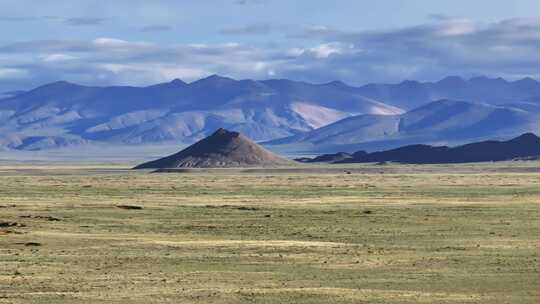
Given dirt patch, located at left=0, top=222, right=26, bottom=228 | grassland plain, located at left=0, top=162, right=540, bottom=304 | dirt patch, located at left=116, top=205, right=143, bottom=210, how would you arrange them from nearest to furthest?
grassland plain, located at left=0, top=162, right=540, bottom=304, dirt patch, located at left=0, top=222, right=26, bottom=228, dirt patch, located at left=116, top=205, right=143, bottom=210

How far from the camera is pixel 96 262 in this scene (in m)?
47.0

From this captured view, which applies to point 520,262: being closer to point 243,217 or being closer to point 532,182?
point 243,217

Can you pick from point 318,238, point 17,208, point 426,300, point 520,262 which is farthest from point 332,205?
point 426,300

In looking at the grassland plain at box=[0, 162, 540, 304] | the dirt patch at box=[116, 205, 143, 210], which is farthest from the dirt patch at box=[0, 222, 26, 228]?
the dirt patch at box=[116, 205, 143, 210]

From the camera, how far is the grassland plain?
38500 mm

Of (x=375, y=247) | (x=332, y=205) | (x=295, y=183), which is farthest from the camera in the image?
(x=295, y=183)

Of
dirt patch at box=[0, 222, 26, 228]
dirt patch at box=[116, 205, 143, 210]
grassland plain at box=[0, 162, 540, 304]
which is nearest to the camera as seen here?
grassland plain at box=[0, 162, 540, 304]

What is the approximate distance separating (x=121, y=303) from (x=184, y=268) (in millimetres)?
9512

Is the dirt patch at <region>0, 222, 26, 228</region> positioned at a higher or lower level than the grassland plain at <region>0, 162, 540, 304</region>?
higher

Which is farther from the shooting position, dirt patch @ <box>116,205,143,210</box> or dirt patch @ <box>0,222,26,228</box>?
dirt patch @ <box>116,205,143,210</box>

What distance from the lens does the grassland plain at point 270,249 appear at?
3850cm

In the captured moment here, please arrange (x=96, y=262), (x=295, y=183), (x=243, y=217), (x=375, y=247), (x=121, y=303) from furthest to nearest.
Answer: (x=295, y=183)
(x=243, y=217)
(x=375, y=247)
(x=96, y=262)
(x=121, y=303)

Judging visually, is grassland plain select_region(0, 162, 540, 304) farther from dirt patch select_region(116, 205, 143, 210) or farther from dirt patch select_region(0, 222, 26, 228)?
dirt patch select_region(116, 205, 143, 210)

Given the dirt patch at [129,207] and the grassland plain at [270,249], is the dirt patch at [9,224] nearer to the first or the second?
the grassland plain at [270,249]
